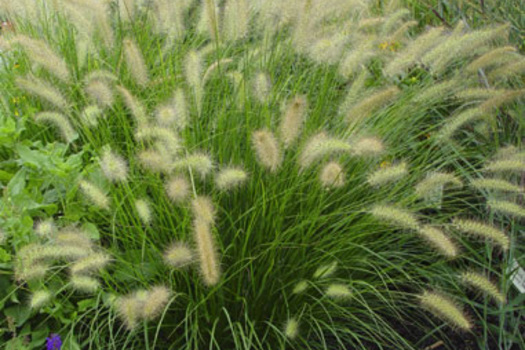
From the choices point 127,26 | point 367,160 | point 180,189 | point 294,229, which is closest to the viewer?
point 180,189

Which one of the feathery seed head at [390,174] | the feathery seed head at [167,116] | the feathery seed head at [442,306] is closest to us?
the feathery seed head at [442,306]

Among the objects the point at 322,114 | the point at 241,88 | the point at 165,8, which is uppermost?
the point at 165,8

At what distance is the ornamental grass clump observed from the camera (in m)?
2.07

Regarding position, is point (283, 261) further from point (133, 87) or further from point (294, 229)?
point (133, 87)

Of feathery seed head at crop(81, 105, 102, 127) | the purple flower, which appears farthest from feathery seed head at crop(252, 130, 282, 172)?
the purple flower

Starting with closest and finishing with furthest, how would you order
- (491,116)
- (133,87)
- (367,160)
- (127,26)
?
1. (491,116)
2. (367,160)
3. (133,87)
4. (127,26)

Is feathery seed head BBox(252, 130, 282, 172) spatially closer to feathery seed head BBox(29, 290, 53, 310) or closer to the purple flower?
feathery seed head BBox(29, 290, 53, 310)

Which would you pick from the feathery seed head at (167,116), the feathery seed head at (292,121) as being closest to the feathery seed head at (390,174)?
the feathery seed head at (292,121)

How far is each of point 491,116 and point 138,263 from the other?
1.65m

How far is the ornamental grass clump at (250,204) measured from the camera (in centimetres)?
207

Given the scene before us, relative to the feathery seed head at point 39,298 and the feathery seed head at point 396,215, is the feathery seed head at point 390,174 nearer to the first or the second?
the feathery seed head at point 396,215

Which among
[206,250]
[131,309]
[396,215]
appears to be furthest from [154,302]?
[396,215]

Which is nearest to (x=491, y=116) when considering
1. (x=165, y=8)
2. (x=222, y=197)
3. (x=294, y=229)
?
(x=294, y=229)

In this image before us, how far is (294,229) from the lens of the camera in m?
2.20
